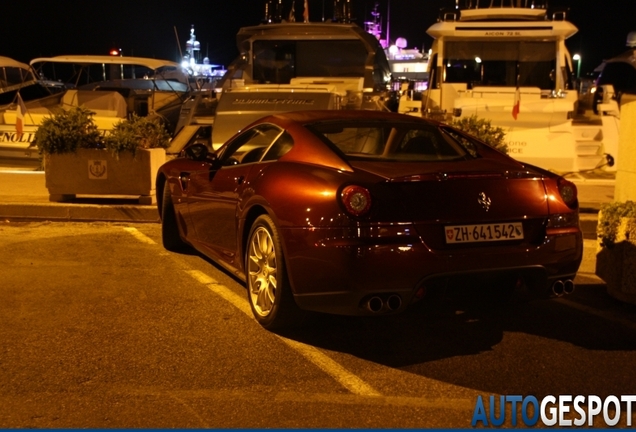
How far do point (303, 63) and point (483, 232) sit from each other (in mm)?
10793

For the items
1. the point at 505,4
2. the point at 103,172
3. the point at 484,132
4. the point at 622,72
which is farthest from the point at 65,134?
the point at 622,72

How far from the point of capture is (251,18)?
46594mm

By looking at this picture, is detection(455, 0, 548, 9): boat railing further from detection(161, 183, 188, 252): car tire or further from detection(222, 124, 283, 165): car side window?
detection(222, 124, 283, 165): car side window

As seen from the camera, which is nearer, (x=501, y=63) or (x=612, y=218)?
(x=612, y=218)

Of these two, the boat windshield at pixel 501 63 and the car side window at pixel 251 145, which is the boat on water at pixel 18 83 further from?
the car side window at pixel 251 145

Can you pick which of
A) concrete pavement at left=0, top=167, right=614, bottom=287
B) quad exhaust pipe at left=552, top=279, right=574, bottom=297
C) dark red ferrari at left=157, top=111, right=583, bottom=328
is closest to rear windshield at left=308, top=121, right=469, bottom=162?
dark red ferrari at left=157, top=111, right=583, bottom=328

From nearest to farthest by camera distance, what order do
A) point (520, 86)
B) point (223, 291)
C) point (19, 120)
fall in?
point (223, 291) < point (520, 86) < point (19, 120)

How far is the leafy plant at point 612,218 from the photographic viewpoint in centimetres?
579

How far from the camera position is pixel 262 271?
5141mm

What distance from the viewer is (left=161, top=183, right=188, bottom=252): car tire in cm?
729

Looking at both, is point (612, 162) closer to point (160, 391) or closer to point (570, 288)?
point (570, 288)

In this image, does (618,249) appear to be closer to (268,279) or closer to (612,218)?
(612,218)

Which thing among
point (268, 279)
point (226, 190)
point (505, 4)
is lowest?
point (268, 279)

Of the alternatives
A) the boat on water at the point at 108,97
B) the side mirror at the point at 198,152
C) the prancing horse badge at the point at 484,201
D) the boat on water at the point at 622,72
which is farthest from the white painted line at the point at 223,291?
the boat on water at the point at 622,72
